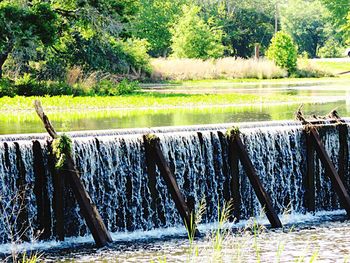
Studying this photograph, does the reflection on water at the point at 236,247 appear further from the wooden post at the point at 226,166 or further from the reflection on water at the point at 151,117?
the reflection on water at the point at 151,117

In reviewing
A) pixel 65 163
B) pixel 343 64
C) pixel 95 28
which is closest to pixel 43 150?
pixel 65 163

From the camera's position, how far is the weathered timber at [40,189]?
59.8 feet

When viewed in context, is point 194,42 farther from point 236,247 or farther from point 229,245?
point 229,245

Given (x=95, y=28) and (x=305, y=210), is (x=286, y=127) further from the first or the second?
(x=95, y=28)

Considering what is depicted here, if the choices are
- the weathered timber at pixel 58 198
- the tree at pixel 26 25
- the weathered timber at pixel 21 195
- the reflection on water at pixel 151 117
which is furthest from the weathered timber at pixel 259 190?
the tree at pixel 26 25

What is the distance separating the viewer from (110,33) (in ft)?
147

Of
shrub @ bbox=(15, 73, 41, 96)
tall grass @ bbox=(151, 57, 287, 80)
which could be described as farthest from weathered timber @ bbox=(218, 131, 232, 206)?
tall grass @ bbox=(151, 57, 287, 80)

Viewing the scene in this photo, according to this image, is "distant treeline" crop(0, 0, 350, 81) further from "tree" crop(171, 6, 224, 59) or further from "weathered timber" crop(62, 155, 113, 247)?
"weathered timber" crop(62, 155, 113, 247)

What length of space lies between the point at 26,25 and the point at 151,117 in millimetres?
9450

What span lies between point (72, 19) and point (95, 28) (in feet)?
4.14

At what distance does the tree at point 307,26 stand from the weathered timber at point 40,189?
333 feet

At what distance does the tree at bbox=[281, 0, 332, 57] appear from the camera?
393 ft

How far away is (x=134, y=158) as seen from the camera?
1930 cm

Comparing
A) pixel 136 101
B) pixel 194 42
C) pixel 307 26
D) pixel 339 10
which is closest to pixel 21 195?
pixel 136 101
